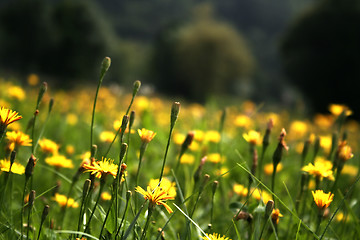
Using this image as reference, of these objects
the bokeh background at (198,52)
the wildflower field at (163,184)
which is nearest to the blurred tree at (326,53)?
the bokeh background at (198,52)

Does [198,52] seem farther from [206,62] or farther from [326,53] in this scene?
[326,53]

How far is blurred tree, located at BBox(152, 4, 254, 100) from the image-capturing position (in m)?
18.9

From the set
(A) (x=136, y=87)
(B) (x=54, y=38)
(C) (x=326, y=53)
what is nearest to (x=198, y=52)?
(B) (x=54, y=38)

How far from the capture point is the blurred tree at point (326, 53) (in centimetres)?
927

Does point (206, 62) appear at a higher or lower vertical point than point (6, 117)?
higher

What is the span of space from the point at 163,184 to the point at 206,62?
18541 mm

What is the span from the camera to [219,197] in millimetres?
1708

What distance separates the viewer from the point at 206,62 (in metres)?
19.0

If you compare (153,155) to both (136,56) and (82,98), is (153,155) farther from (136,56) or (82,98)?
(136,56)

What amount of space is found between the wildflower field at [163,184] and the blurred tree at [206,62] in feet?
52.6

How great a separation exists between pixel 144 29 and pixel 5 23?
40205 millimetres

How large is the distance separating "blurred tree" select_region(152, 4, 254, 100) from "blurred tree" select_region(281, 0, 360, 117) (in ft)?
25.7

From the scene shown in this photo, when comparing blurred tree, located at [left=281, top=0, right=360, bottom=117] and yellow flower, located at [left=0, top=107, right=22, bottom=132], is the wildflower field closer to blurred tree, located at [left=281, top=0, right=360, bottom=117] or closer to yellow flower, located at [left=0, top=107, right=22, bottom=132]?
yellow flower, located at [left=0, top=107, right=22, bottom=132]

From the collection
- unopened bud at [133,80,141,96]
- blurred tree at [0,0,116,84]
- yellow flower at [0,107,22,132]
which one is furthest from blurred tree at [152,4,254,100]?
yellow flower at [0,107,22,132]
